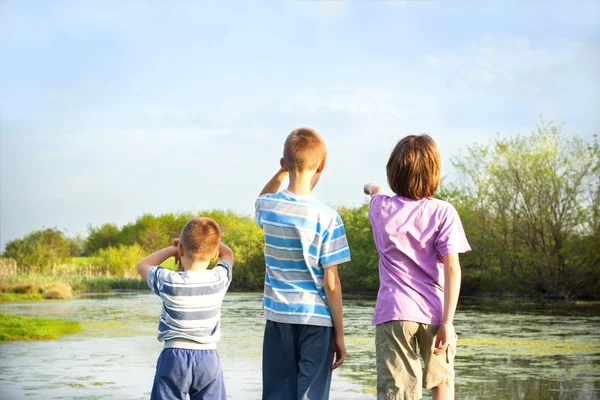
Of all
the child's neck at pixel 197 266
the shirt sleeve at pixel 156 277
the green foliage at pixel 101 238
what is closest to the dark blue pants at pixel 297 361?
the child's neck at pixel 197 266

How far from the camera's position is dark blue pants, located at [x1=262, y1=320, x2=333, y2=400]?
3.16 meters

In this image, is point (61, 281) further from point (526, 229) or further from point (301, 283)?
point (301, 283)

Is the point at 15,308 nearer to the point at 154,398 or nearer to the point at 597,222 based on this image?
the point at 597,222

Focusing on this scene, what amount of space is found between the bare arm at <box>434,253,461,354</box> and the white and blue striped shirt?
995 mm

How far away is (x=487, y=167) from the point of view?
28.8 m

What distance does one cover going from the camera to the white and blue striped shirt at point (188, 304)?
3.35m

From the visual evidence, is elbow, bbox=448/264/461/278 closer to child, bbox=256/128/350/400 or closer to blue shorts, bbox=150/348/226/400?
child, bbox=256/128/350/400

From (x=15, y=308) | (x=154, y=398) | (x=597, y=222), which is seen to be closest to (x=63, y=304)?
(x=15, y=308)

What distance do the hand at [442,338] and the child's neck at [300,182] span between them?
0.84 metres

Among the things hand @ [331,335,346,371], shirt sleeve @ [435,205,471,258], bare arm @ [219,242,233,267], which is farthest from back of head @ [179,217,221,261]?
shirt sleeve @ [435,205,471,258]

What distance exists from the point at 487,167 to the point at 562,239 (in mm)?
4128

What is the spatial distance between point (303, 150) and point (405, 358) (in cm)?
103

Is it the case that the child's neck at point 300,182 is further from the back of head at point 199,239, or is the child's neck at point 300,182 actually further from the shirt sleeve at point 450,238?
the shirt sleeve at point 450,238

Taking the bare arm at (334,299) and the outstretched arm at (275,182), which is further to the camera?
the outstretched arm at (275,182)
